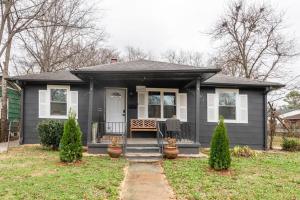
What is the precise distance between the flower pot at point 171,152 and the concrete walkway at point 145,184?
978 millimetres

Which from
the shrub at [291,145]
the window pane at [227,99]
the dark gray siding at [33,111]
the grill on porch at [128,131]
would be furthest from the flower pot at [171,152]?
the shrub at [291,145]

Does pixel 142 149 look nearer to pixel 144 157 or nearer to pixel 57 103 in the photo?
pixel 144 157

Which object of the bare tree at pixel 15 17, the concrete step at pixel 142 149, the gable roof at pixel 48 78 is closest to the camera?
the concrete step at pixel 142 149

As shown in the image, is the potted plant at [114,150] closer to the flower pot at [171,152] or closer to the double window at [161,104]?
the flower pot at [171,152]

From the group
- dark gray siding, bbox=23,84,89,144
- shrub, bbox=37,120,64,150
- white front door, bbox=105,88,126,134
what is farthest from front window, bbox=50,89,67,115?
shrub, bbox=37,120,64,150

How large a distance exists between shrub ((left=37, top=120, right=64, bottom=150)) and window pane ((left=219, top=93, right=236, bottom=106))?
21.2 feet

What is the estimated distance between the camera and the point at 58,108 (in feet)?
38.6

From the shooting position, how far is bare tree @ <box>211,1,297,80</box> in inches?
922

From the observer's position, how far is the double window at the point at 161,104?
11.8m

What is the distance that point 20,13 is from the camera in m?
14.2

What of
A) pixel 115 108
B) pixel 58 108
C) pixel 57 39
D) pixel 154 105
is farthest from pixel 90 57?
pixel 154 105

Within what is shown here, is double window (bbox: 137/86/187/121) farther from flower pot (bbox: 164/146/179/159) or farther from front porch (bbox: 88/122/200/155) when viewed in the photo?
flower pot (bbox: 164/146/179/159)

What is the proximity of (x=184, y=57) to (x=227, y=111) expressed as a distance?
27.6 m

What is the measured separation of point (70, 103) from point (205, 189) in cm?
778
